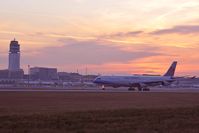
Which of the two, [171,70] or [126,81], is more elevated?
[171,70]

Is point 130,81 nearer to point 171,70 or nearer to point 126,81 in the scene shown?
point 126,81

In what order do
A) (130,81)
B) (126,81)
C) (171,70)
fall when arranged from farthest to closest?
(171,70)
(130,81)
(126,81)

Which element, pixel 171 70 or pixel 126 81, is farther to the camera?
pixel 171 70

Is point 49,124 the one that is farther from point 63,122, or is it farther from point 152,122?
point 152,122

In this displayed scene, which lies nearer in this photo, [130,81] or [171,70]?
[130,81]

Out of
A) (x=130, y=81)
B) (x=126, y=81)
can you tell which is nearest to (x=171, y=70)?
(x=130, y=81)

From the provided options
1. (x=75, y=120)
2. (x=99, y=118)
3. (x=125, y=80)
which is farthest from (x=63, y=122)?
(x=125, y=80)

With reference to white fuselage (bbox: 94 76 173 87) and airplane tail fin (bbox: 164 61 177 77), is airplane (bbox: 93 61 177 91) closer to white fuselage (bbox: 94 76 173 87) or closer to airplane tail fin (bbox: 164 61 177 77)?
white fuselage (bbox: 94 76 173 87)

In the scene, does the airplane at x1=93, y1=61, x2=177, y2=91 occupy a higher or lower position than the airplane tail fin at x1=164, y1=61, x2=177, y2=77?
lower

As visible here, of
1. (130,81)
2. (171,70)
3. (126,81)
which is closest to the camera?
(126,81)

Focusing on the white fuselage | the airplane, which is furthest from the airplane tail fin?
the white fuselage

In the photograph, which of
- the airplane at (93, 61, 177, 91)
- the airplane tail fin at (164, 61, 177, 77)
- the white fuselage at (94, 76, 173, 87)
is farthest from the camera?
the airplane tail fin at (164, 61, 177, 77)

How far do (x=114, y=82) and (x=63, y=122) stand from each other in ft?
357

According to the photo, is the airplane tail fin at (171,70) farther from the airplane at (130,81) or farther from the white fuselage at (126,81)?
the white fuselage at (126,81)
